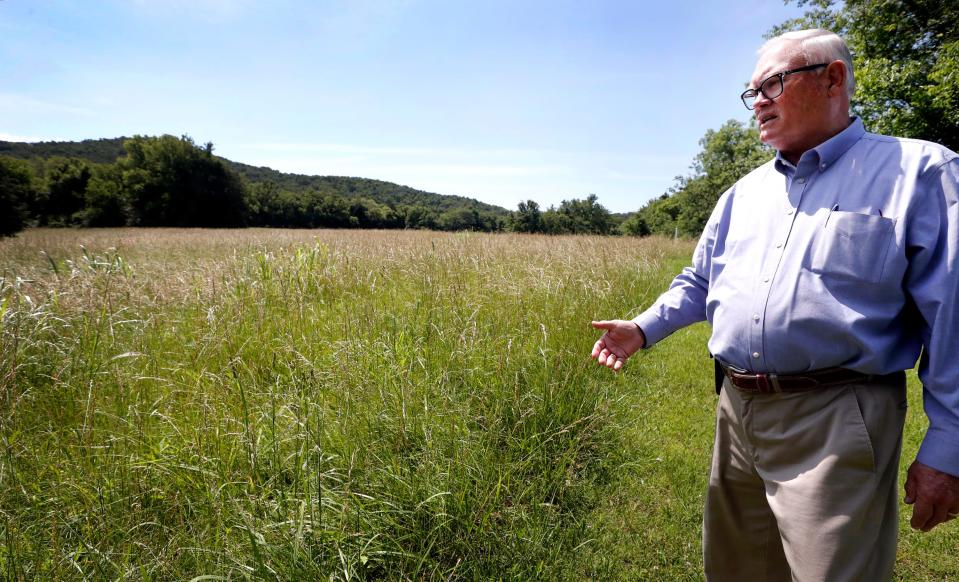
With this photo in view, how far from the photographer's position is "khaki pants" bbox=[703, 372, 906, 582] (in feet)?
3.80

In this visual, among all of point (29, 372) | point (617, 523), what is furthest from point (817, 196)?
point (29, 372)

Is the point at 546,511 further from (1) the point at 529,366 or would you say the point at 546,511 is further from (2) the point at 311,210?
(2) the point at 311,210

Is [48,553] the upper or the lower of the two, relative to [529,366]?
lower

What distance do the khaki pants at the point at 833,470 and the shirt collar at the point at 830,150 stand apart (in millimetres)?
678

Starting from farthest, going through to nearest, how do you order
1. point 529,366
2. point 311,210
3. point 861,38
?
point 311,210, point 861,38, point 529,366

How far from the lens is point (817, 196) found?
4.30 feet

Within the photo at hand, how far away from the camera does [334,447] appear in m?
2.27

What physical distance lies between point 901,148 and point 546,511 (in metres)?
2.13

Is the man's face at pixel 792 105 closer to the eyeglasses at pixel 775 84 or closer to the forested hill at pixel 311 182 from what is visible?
the eyeglasses at pixel 775 84

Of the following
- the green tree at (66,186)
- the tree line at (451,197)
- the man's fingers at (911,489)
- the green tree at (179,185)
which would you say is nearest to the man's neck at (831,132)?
the man's fingers at (911,489)

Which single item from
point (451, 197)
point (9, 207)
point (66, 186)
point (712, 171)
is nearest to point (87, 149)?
point (66, 186)

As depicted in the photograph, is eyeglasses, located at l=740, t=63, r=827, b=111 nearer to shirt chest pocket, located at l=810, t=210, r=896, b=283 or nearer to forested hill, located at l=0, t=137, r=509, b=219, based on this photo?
shirt chest pocket, located at l=810, t=210, r=896, b=283

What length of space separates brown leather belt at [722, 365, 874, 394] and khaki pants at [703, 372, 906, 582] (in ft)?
0.08

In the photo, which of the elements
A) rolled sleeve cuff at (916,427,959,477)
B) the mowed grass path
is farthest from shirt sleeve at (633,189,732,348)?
the mowed grass path
